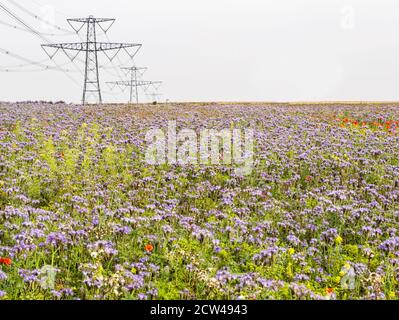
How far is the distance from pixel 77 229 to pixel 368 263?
5.08 metres

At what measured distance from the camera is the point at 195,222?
936 cm

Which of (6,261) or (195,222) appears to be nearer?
(6,261)

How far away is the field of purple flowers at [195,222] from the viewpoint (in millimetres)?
6789

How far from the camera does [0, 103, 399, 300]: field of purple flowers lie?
679 cm

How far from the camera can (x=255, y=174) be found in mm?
12648

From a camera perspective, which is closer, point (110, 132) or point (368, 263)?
point (368, 263)

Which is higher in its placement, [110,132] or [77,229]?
[110,132]

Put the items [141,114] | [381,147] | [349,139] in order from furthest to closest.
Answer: [141,114] < [349,139] < [381,147]

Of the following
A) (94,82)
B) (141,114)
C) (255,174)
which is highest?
(94,82)

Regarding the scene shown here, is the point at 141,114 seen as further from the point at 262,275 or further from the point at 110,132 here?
the point at 262,275
